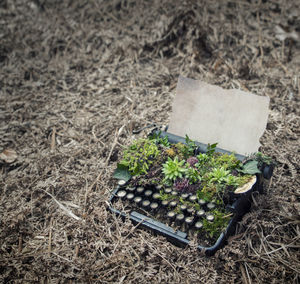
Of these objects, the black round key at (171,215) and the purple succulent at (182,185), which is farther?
the purple succulent at (182,185)

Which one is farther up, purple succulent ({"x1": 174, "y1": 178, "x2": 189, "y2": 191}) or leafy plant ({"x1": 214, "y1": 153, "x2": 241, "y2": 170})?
leafy plant ({"x1": 214, "y1": 153, "x2": 241, "y2": 170})

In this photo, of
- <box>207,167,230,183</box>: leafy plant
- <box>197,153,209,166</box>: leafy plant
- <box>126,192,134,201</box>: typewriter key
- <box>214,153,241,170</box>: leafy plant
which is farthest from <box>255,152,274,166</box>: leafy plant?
<box>126,192,134,201</box>: typewriter key

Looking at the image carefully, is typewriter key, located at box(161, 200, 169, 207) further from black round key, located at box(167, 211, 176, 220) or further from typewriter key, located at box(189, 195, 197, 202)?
typewriter key, located at box(189, 195, 197, 202)

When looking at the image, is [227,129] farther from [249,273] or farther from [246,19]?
[246,19]

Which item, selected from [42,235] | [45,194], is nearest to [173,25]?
[45,194]

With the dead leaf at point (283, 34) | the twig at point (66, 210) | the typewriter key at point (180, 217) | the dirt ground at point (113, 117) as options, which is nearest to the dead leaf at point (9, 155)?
the dirt ground at point (113, 117)

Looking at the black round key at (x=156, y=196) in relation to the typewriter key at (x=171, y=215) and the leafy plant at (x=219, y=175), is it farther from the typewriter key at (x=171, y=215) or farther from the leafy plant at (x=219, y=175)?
the leafy plant at (x=219, y=175)

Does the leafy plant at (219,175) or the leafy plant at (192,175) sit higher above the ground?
the leafy plant at (219,175)
